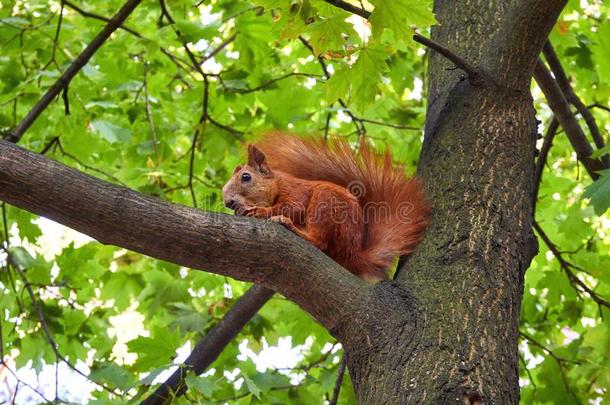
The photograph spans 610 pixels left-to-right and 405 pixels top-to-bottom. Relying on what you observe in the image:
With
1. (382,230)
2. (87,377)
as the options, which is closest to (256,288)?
(382,230)

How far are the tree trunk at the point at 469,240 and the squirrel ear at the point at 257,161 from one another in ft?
2.21

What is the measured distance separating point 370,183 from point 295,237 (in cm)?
79

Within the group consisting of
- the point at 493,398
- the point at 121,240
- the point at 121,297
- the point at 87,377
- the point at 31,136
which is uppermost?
the point at 31,136

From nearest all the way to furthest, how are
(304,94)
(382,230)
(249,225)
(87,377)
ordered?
1. (249,225)
2. (382,230)
3. (87,377)
4. (304,94)

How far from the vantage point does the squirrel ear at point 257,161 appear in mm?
3053

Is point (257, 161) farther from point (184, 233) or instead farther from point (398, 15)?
point (184, 233)

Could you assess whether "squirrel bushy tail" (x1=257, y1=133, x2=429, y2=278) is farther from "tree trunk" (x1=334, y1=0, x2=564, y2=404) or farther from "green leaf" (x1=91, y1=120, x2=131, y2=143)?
"green leaf" (x1=91, y1=120, x2=131, y2=143)

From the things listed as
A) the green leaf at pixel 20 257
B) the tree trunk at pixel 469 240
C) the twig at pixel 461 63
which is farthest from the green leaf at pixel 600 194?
the green leaf at pixel 20 257

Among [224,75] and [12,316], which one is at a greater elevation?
[224,75]

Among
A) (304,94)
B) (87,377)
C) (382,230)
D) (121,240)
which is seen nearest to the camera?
(121,240)

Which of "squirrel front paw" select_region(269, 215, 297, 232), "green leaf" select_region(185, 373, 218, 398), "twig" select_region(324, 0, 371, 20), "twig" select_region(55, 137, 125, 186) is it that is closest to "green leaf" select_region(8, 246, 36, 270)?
"twig" select_region(55, 137, 125, 186)

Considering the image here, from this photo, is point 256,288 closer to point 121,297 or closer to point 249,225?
point 249,225

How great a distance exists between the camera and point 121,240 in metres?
1.84

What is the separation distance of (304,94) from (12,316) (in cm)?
187
